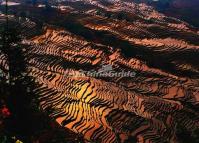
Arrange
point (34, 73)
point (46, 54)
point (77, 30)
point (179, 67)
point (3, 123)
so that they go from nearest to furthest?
point (3, 123) < point (34, 73) < point (46, 54) < point (179, 67) < point (77, 30)

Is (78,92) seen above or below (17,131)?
below

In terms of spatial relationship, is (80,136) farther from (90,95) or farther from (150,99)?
(150,99)

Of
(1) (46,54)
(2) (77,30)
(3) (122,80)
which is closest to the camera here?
(3) (122,80)

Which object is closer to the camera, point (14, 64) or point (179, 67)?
point (14, 64)

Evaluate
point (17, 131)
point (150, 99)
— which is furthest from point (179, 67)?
point (17, 131)

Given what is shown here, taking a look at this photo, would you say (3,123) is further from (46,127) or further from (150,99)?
(150,99)

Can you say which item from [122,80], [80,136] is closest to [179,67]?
[122,80]

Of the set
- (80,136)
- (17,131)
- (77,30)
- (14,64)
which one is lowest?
(77,30)
